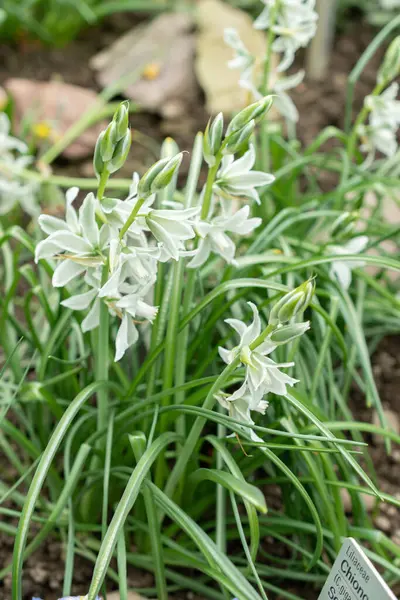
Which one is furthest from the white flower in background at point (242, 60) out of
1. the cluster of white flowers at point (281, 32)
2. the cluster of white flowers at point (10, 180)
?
the cluster of white flowers at point (10, 180)

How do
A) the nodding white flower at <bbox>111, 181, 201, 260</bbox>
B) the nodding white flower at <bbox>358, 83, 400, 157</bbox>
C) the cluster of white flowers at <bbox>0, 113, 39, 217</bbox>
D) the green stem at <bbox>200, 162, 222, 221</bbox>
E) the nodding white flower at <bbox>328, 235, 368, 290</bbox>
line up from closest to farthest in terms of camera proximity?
the nodding white flower at <bbox>111, 181, 201, 260</bbox> → the green stem at <bbox>200, 162, 222, 221</bbox> → the nodding white flower at <bbox>328, 235, 368, 290</bbox> → the nodding white flower at <bbox>358, 83, 400, 157</bbox> → the cluster of white flowers at <bbox>0, 113, 39, 217</bbox>

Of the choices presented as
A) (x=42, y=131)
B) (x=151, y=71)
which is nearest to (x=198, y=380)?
(x=42, y=131)

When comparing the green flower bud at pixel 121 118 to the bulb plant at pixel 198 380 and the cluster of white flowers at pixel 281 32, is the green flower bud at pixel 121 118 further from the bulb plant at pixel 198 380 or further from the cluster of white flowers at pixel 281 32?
the cluster of white flowers at pixel 281 32

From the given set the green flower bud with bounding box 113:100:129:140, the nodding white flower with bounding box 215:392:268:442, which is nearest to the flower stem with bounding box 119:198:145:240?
the green flower bud with bounding box 113:100:129:140

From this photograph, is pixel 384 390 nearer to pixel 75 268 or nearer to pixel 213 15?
pixel 75 268

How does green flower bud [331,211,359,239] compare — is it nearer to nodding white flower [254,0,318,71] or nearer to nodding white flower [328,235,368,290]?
nodding white flower [328,235,368,290]

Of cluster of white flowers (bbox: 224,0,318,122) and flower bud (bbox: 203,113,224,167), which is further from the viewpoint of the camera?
cluster of white flowers (bbox: 224,0,318,122)
